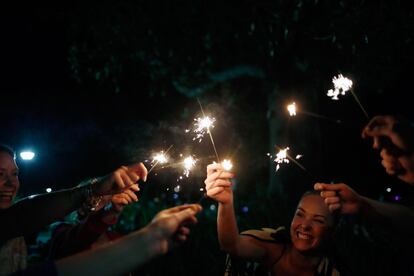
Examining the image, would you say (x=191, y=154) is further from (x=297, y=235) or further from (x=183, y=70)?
(x=183, y=70)

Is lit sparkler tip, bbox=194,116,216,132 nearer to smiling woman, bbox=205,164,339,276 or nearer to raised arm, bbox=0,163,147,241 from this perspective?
smiling woman, bbox=205,164,339,276

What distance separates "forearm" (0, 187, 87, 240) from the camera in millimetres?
3158

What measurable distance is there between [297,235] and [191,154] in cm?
135

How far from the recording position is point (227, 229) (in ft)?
12.2

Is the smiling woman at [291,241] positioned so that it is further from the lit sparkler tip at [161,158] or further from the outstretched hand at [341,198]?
the outstretched hand at [341,198]

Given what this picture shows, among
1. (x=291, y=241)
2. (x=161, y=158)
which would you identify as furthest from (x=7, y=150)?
(x=291, y=241)

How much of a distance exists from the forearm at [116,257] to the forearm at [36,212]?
4.97 ft

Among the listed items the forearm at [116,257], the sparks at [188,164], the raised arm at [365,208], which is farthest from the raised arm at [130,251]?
the sparks at [188,164]

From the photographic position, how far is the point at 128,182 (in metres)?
3.43

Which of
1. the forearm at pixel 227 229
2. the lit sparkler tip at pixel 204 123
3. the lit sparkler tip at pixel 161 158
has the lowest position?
the forearm at pixel 227 229

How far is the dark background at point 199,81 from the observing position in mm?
8984

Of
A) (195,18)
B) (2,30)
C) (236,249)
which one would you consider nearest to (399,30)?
(195,18)

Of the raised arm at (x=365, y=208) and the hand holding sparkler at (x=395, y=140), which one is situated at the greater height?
the hand holding sparkler at (x=395, y=140)

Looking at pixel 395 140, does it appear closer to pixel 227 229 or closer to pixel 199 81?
pixel 227 229
